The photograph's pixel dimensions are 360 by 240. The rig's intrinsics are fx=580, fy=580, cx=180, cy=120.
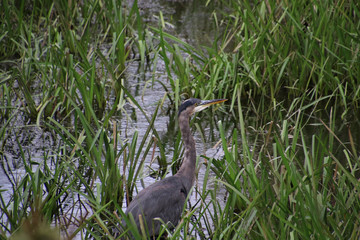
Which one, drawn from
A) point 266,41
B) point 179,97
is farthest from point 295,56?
point 179,97

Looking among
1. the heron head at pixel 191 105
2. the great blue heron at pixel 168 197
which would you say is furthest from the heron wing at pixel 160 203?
the heron head at pixel 191 105

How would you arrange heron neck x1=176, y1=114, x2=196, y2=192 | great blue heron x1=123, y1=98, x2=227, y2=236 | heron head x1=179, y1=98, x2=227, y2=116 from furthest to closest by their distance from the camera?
1. heron head x1=179, y1=98, x2=227, y2=116
2. heron neck x1=176, y1=114, x2=196, y2=192
3. great blue heron x1=123, y1=98, x2=227, y2=236

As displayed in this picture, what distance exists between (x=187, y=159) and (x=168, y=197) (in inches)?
17.5

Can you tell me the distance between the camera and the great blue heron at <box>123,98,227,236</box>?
3.62m

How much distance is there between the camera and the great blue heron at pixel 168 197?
3623 millimetres

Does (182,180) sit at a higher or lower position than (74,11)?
lower

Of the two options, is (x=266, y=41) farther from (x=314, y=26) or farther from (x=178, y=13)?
(x=178, y=13)

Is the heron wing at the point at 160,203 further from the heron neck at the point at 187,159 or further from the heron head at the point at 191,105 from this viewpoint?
the heron head at the point at 191,105

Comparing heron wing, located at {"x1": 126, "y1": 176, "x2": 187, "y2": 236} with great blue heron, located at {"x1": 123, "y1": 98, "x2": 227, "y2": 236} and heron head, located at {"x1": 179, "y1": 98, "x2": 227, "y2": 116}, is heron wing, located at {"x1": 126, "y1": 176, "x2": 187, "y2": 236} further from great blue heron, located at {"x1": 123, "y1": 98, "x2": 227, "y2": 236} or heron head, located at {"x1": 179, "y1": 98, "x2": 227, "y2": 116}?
heron head, located at {"x1": 179, "y1": 98, "x2": 227, "y2": 116}

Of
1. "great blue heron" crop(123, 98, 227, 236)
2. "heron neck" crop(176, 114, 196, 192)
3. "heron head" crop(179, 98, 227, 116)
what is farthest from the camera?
"heron head" crop(179, 98, 227, 116)

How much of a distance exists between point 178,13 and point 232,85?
14.1ft

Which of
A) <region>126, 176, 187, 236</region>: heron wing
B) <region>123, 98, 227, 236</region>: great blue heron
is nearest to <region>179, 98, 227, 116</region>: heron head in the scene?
<region>123, 98, 227, 236</region>: great blue heron

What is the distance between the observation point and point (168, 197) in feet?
12.3

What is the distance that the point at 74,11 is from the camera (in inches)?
318
